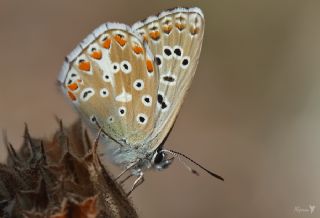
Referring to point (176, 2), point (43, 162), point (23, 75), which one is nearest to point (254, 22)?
point (176, 2)

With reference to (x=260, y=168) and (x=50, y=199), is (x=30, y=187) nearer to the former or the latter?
(x=50, y=199)

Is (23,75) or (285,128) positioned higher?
(23,75)

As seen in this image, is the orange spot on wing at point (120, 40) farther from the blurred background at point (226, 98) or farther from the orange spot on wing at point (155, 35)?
the blurred background at point (226, 98)

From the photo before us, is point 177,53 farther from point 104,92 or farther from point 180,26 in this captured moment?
Result: point 104,92

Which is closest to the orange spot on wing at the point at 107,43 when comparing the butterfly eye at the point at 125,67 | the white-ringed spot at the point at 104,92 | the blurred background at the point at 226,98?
the butterfly eye at the point at 125,67

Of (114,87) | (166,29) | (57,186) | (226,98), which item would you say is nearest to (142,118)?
(114,87)

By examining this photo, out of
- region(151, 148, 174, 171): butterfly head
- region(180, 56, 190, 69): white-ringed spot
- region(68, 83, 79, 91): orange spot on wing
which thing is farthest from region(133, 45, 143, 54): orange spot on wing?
region(151, 148, 174, 171): butterfly head
